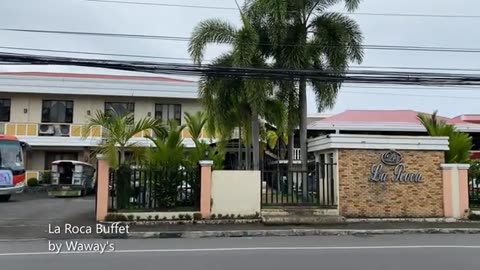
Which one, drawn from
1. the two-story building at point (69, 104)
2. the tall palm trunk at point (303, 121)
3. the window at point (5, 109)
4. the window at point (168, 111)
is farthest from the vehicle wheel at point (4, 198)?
the tall palm trunk at point (303, 121)

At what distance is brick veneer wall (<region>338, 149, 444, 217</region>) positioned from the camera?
653 inches

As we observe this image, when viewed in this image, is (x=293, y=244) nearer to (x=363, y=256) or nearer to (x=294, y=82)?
(x=363, y=256)

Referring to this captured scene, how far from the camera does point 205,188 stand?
1608 cm

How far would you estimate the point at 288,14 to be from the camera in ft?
59.4

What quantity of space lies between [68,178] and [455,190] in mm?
20441

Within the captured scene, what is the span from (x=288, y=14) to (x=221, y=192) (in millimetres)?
7026

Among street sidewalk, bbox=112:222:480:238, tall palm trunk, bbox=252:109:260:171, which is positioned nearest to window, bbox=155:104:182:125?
tall palm trunk, bbox=252:109:260:171

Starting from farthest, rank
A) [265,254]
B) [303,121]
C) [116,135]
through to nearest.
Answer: [303,121]
[116,135]
[265,254]

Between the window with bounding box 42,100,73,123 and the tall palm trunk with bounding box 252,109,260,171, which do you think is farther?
the window with bounding box 42,100,73,123

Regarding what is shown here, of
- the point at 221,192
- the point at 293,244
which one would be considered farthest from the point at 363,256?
the point at 221,192

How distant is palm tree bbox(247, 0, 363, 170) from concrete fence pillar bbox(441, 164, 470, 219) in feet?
16.0

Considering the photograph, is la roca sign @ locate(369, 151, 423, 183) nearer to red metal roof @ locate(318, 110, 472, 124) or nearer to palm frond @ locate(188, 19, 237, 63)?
palm frond @ locate(188, 19, 237, 63)

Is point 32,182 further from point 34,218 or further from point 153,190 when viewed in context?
point 153,190

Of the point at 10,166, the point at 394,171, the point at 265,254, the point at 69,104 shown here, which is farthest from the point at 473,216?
the point at 69,104
